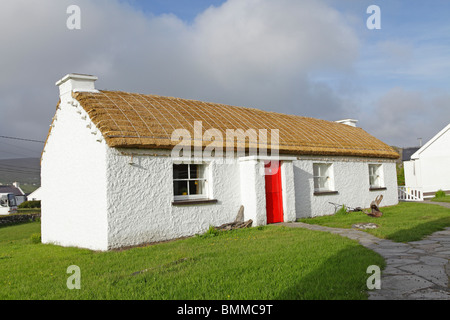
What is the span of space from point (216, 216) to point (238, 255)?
3.79m

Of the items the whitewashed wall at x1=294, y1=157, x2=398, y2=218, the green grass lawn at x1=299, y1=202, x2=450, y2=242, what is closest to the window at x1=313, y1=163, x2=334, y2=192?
the whitewashed wall at x1=294, y1=157, x2=398, y2=218

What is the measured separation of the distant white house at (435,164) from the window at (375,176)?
504 inches

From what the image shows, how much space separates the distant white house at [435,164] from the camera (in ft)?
94.0

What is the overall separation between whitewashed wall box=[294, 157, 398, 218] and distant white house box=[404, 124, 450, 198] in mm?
12384

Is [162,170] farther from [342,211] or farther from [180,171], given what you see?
[342,211]

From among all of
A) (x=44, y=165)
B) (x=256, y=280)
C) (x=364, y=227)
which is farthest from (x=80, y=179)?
(x=364, y=227)

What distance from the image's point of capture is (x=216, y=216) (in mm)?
11219

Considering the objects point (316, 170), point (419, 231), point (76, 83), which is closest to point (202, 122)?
point (76, 83)

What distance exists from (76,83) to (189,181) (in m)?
4.55

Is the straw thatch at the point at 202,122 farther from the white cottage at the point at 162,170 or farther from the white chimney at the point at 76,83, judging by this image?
the white chimney at the point at 76,83

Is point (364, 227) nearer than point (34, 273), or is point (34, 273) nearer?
point (34, 273)

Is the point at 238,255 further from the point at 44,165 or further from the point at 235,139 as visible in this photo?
the point at 44,165

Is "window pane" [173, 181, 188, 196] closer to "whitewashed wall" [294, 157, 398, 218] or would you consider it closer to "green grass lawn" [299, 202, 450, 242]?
"whitewashed wall" [294, 157, 398, 218]

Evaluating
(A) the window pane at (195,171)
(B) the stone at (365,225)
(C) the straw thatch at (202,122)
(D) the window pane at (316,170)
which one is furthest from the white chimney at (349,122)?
(A) the window pane at (195,171)
